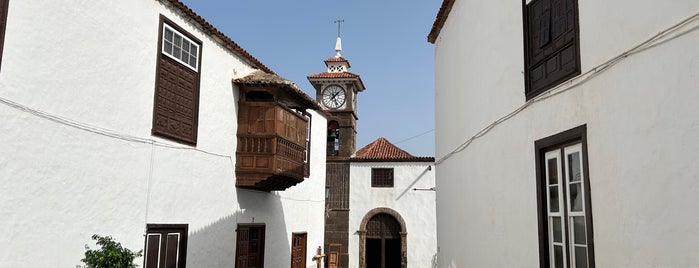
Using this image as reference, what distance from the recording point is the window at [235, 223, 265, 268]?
1182 cm

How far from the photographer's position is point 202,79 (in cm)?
1025

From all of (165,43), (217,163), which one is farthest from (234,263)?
(165,43)

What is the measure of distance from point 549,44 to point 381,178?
2014cm

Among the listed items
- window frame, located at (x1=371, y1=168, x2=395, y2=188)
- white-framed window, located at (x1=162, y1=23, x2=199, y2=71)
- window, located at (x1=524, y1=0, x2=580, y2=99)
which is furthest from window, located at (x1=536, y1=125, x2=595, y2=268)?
window frame, located at (x1=371, y1=168, x2=395, y2=188)

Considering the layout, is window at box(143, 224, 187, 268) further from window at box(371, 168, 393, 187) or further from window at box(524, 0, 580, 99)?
window at box(371, 168, 393, 187)

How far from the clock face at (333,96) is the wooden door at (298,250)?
11.0m

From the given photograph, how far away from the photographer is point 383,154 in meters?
26.4

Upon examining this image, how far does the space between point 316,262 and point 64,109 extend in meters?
11.5

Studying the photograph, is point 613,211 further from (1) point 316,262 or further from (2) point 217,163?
(1) point 316,262

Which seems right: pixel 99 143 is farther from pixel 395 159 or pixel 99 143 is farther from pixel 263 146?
pixel 395 159

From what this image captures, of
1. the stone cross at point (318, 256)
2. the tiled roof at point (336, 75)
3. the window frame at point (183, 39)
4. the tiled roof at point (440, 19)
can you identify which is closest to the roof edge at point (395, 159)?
the tiled roof at point (336, 75)

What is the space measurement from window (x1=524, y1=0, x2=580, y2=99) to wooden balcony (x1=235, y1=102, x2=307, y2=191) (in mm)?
5965

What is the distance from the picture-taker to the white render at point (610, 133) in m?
3.75

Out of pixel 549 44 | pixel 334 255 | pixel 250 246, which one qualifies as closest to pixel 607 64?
pixel 549 44
